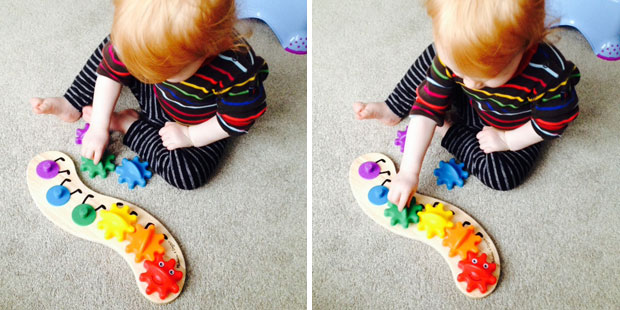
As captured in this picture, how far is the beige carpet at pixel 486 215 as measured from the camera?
858 mm

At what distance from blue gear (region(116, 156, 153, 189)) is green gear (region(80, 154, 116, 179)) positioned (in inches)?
0.7

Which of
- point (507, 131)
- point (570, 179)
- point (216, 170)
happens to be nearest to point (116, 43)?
point (216, 170)

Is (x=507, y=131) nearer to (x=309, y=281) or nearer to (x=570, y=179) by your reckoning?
(x=570, y=179)

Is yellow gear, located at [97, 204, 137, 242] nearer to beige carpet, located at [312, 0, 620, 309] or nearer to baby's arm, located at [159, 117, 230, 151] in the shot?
baby's arm, located at [159, 117, 230, 151]

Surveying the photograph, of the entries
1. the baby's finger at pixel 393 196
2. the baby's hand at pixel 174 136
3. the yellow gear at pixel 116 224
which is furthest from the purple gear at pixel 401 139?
the yellow gear at pixel 116 224

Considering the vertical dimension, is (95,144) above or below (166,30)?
below

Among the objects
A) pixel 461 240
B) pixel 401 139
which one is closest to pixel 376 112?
pixel 401 139

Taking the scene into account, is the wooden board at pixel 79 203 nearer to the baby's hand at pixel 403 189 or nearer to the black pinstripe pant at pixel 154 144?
the black pinstripe pant at pixel 154 144

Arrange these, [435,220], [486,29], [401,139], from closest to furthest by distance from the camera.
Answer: [486,29], [435,220], [401,139]

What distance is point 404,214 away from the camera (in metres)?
0.89

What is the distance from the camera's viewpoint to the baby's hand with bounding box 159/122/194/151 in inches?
35.9

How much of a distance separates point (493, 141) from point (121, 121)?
27.1 inches

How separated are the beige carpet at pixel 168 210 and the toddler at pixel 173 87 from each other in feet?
0.15

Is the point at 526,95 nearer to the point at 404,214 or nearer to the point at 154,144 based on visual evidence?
the point at 404,214
